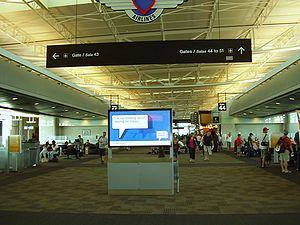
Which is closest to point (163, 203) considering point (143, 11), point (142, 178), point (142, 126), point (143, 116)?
point (142, 178)

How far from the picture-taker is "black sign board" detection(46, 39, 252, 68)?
8.22 meters

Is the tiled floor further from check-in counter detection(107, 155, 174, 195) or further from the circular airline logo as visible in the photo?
the circular airline logo

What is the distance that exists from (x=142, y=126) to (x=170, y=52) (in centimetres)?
192

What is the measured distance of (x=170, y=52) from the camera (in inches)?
325

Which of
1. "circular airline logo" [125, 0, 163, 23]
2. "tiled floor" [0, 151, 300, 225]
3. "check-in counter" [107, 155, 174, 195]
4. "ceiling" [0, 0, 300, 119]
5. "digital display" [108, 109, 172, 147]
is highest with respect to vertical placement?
"ceiling" [0, 0, 300, 119]

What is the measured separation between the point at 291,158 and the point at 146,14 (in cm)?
1020

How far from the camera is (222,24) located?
1481 cm

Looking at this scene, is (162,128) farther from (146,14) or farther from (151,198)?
(146,14)

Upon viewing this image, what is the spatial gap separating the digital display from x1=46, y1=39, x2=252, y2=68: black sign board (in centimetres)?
123

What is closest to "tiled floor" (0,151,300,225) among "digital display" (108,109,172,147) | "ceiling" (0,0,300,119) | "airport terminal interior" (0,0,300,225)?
"airport terminal interior" (0,0,300,225)

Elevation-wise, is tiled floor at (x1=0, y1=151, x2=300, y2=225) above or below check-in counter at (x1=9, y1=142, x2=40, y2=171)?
below

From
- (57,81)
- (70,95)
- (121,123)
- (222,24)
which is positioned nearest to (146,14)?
(121,123)

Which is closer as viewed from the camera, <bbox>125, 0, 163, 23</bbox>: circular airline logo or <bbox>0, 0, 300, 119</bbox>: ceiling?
<bbox>125, 0, 163, 23</bbox>: circular airline logo

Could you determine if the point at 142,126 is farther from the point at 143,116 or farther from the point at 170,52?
the point at 170,52
